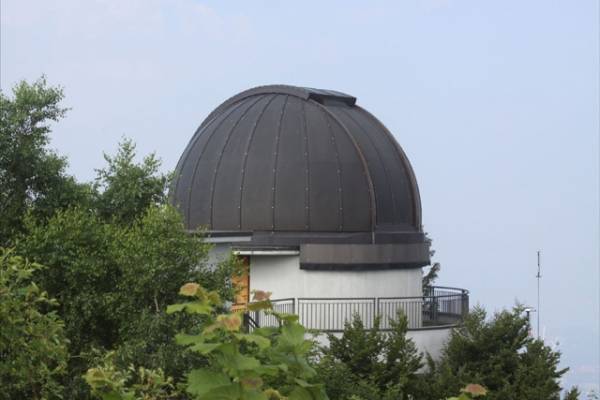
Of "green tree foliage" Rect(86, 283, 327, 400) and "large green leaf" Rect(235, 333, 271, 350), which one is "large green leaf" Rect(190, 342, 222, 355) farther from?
"large green leaf" Rect(235, 333, 271, 350)

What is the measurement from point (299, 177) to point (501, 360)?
7.05m

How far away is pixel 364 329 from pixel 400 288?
3885 millimetres

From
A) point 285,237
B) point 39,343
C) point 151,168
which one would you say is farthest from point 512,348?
point 39,343

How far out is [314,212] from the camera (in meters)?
29.8

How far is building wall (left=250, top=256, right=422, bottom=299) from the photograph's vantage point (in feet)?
97.9

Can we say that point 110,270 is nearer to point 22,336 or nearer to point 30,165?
point 30,165

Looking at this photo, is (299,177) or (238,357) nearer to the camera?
(238,357)

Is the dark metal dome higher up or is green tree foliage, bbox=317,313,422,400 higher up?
the dark metal dome

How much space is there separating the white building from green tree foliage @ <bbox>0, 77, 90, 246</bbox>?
223 inches

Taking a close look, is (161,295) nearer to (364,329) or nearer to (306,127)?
(364,329)

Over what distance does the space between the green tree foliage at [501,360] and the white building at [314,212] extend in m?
1.52

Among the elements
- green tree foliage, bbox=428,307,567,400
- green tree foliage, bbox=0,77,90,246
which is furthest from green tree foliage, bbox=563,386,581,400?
green tree foliage, bbox=0,77,90,246

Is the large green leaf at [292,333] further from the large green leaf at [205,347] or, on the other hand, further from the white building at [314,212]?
the white building at [314,212]

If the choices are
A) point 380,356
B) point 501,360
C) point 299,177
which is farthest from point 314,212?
point 501,360
